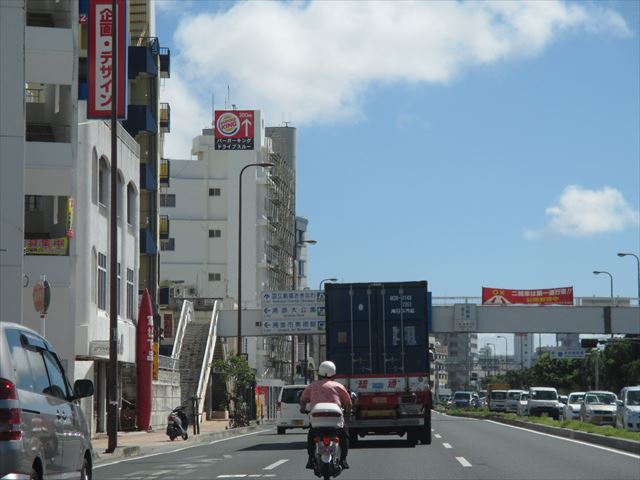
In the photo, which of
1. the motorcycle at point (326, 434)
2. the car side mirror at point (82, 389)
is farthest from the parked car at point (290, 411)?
the car side mirror at point (82, 389)

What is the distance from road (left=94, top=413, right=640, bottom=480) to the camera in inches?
710

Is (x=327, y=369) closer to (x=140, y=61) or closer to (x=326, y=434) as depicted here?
(x=326, y=434)

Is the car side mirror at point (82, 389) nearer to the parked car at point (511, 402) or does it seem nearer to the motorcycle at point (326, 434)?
the motorcycle at point (326, 434)

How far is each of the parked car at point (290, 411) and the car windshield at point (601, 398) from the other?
14.4m

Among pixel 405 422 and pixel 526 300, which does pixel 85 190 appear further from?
pixel 526 300

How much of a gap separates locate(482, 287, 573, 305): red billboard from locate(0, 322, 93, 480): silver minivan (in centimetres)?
6295

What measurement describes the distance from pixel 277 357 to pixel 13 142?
82.8 m

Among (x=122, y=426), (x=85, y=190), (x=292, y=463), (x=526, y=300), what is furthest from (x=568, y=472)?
(x=526, y=300)

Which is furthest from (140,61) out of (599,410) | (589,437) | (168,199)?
(168,199)

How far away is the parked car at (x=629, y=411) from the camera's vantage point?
1463 inches

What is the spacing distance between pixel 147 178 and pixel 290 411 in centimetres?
2049

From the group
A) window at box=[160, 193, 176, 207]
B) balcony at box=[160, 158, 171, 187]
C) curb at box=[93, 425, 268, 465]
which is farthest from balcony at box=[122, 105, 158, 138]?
window at box=[160, 193, 176, 207]

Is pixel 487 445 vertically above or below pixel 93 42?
below

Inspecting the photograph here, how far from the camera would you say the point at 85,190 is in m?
38.4
